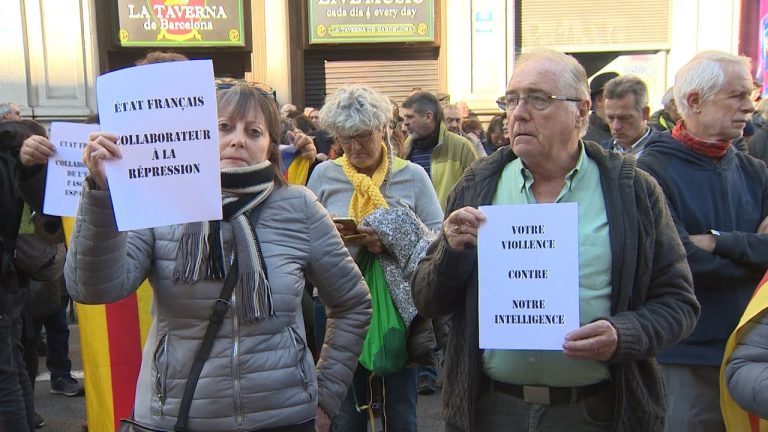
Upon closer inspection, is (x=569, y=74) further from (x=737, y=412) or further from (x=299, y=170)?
(x=299, y=170)

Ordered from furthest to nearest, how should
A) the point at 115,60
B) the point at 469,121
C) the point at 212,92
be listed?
the point at 115,60
the point at 469,121
the point at 212,92

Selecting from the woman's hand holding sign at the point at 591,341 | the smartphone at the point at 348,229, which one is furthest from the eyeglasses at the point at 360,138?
the woman's hand holding sign at the point at 591,341

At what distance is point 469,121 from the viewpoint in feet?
32.0

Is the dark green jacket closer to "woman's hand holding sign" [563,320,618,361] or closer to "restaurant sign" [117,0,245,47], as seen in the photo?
"woman's hand holding sign" [563,320,618,361]

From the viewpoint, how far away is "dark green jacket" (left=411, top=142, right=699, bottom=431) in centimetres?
211

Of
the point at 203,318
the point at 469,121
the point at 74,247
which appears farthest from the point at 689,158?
the point at 469,121

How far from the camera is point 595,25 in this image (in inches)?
483

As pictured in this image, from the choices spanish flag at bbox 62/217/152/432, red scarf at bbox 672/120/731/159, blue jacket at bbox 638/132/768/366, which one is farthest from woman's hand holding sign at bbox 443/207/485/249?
spanish flag at bbox 62/217/152/432

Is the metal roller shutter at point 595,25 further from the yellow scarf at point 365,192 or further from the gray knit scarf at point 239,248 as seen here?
the gray knit scarf at point 239,248

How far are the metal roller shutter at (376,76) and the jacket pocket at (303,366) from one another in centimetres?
1044

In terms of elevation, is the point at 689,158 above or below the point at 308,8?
below

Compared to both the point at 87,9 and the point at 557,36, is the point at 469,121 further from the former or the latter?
the point at 87,9

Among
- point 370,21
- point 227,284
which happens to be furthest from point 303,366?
point 370,21

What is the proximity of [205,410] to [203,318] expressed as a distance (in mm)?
247
